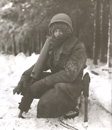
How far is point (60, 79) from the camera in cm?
456

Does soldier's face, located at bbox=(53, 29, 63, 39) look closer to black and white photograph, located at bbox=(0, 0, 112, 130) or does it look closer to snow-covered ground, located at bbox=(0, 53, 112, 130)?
black and white photograph, located at bbox=(0, 0, 112, 130)

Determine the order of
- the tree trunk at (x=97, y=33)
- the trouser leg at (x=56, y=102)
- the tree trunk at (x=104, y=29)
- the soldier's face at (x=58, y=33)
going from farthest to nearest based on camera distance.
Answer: the tree trunk at (x=97, y=33), the tree trunk at (x=104, y=29), the soldier's face at (x=58, y=33), the trouser leg at (x=56, y=102)

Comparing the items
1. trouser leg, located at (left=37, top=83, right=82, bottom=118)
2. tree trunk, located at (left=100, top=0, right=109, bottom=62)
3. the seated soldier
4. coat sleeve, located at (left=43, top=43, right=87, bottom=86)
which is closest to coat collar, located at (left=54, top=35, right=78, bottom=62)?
the seated soldier

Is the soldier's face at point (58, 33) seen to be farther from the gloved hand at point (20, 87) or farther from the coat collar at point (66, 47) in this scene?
the gloved hand at point (20, 87)

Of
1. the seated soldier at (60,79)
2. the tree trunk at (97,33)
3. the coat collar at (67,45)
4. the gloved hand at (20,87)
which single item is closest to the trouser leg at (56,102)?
the seated soldier at (60,79)

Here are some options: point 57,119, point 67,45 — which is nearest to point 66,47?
point 67,45

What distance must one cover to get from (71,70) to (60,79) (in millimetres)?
229

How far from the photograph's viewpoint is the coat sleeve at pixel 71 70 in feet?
14.9

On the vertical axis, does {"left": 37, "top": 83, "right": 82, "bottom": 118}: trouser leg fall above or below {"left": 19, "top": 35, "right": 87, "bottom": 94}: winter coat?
below

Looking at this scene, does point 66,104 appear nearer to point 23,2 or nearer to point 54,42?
point 54,42

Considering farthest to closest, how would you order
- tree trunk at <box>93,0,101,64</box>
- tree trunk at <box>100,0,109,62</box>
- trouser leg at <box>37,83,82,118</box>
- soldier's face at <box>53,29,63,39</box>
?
tree trunk at <box>93,0,101,64</box>
tree trunk at <box>100,0,109,62</box>
soldier's face at <box>53,29,63,39</box>
trouser leg at <box>37,83,82,118</box>

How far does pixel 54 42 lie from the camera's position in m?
4.78

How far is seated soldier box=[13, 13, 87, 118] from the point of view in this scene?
4.49 metres

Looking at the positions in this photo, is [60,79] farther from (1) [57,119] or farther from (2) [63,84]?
(1) [57,119]
